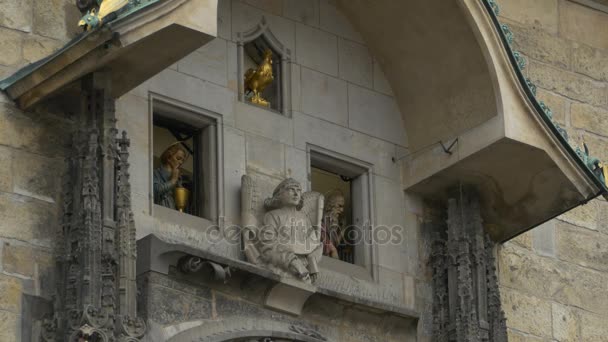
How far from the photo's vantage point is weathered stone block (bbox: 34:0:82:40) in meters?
14.1

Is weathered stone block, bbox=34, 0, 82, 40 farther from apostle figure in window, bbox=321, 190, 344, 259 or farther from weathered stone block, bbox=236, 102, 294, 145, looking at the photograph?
apostle figure in window, bbox=321, 190, 344, 259

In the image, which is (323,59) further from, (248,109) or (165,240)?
(165,240)

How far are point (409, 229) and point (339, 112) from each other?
0.92m

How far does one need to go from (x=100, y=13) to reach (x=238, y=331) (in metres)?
2.12

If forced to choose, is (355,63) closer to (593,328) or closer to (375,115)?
(375,115)

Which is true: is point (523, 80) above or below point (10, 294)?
above

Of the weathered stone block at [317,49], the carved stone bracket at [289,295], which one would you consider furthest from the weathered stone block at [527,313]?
the weathered stone block at [317,49]

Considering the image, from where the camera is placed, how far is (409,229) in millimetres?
15586

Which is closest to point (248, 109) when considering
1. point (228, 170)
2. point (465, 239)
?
point (228, 170)

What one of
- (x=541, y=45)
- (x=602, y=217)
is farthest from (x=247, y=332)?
(x=541, y=45)

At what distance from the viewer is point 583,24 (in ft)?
56.7

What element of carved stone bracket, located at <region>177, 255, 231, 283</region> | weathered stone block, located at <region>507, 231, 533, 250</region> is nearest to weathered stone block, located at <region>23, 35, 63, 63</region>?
carved stone bracket, located at <region>177, 255, 231, 283</region>

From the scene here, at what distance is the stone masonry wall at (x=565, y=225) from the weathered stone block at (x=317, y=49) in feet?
5.46

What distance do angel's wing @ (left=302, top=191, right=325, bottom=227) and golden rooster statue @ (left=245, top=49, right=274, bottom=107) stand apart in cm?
72
